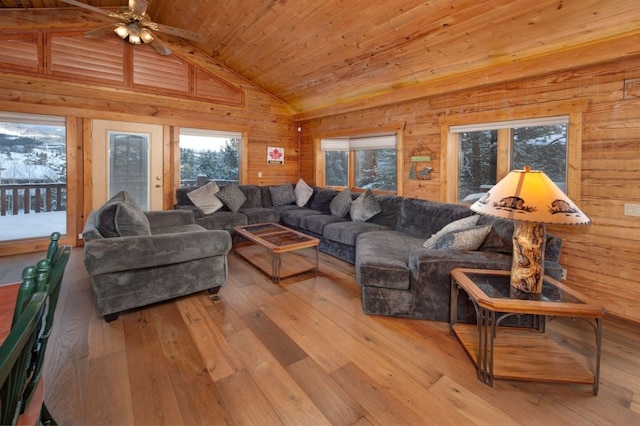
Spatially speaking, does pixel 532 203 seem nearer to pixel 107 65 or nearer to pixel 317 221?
pixel 317 221

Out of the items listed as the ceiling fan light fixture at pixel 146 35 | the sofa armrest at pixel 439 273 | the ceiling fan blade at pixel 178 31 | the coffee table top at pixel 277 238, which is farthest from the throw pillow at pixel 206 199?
the sofa armrest at pixel 439 273

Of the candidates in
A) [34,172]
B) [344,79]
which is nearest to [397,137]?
[344,79]

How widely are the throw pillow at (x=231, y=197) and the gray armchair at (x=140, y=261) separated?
2304mm

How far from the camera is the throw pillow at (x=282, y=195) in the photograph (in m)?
5.86

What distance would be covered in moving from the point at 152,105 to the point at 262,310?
415cm

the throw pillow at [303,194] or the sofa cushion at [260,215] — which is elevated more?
the throw pillow at [303,194]

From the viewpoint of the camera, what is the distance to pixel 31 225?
450 cm

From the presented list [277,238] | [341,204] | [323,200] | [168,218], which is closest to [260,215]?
[323,200]

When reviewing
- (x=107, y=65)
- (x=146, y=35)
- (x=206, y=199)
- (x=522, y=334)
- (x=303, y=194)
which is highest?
(x=146, y=35)

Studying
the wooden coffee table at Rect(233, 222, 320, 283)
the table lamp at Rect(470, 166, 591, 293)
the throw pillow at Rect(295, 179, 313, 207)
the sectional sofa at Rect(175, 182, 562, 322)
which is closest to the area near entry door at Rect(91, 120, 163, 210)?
the sectional sofa at Rect(175, 182, 562, 322)

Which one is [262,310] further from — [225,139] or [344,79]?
[225,139]

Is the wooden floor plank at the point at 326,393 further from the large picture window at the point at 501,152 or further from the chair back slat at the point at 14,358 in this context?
the large picture window at the point at 501,152

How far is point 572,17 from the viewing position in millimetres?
2568

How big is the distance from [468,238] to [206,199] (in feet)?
13.0
